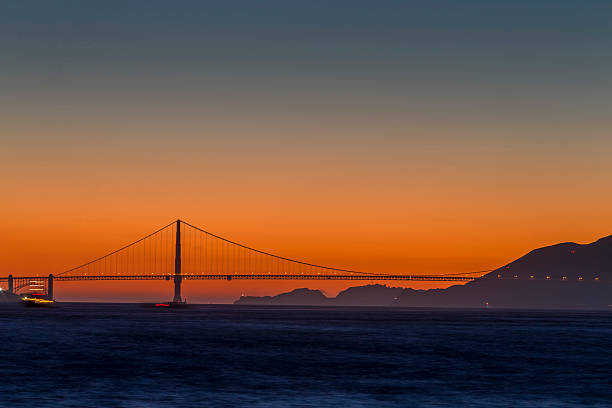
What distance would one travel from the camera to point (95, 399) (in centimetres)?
3400

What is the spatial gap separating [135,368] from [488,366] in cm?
2176

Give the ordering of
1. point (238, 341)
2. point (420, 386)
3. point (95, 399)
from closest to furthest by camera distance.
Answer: point (95, 399) → point (420, 386) → point (238, 341)

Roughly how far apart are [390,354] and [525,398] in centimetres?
2403

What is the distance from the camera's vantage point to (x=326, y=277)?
190500 mm

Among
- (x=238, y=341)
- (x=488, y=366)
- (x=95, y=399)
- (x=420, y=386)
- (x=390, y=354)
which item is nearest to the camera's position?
(x=95, y=399)

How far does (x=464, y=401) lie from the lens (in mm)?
34688

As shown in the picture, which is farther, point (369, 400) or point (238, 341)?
point (238, 341)

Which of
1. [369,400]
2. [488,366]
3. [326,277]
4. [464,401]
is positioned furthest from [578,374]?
[326,277]

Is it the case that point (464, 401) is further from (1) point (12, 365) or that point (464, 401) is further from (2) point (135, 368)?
(1) point (12, 365)

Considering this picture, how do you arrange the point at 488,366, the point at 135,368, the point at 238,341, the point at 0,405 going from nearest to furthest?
the point at 0,405, the point at 135,368, the point at 488,366, the point at 238,341

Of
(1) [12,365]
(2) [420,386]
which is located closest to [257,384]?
(2) [420,386]

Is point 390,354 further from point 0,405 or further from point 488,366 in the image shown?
point 0,405

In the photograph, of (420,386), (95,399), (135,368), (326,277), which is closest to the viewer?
(95,399)

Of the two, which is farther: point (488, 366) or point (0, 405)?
point (488, 366)
